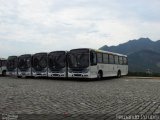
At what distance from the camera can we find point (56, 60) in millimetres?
31078

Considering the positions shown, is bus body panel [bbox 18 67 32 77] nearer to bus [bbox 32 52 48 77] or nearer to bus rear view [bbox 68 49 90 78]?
bus [bbox 32 52 48 77]

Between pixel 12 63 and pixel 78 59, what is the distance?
448 inches

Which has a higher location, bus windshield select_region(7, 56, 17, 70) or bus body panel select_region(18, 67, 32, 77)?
bus windshield select_region(7, 56, 17, 70)

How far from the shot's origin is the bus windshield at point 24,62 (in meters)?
35.2

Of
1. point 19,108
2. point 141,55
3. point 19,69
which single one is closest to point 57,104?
point 19,108

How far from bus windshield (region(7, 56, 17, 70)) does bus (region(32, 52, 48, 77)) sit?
156 inches

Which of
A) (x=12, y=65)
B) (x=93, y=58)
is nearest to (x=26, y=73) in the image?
(x=12, y=65)

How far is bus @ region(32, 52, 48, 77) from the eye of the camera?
107 feet

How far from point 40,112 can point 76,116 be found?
125 cm

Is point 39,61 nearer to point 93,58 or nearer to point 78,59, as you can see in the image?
point 78,59

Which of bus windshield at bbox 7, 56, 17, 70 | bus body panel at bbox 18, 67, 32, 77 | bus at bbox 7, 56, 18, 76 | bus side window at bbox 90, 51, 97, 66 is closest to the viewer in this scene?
bus side window at bbox 90, 51, 97, 66

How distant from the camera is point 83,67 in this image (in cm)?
2848

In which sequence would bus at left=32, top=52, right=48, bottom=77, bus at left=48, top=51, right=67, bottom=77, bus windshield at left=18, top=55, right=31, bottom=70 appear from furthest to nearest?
1. bus windshield at left=18, top=55, right=31, bottom=70
2. bus at left=32, top=52, right=48, bottom=77
3. bus at left=48, top=51, right=67, bottom=77

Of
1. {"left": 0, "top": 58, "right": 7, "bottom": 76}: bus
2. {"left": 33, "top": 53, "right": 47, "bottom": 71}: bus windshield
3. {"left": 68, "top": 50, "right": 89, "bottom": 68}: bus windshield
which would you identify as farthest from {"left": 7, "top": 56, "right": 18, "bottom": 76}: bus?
{"left": 68, "top": 50, "right": 89, "bottom": 68}: bus windshield
